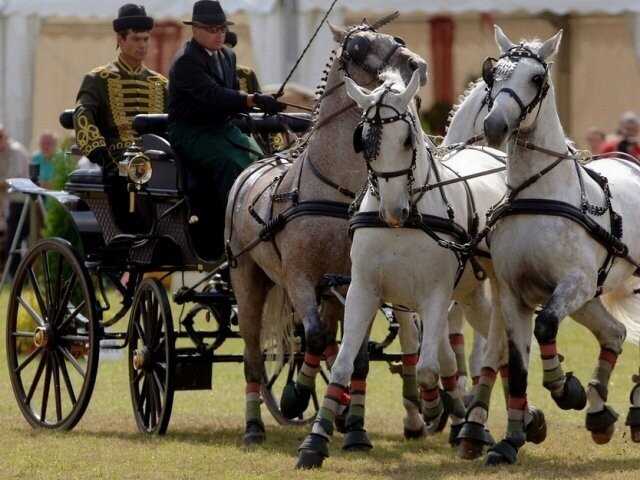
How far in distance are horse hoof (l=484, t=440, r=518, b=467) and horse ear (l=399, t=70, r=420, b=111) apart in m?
1.54

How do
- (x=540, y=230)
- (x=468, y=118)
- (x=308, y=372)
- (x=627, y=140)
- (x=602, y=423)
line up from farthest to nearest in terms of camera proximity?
(x=627, y=140) < (x=468, y=118) < (x=308, y=372) < (x=602, y=423) < (x=540, y=230)

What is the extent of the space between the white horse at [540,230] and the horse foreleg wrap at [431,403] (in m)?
0.35

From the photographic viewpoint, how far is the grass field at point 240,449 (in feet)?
23.1

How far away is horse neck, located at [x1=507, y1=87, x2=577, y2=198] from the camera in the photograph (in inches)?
275

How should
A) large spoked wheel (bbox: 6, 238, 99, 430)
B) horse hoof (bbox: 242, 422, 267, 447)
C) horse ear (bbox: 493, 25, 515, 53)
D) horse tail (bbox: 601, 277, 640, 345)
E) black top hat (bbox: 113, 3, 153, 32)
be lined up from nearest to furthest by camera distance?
horse ear (bbox: 493, 25, 515, 53)
horse hoof (bbox: 242, 422, 267, 447)
horse tail (bbox: 601, 277, 640, 345)
large spoked wheel (bbox: 6, 238, 99, 430)
black top hat (bbox: 113, 3, 153, 32)

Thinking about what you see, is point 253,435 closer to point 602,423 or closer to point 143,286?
point 143,286

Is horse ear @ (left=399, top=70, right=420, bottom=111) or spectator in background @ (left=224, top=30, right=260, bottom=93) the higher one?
spectator in background @ (left=224, top=30, right=260, bottom=93)

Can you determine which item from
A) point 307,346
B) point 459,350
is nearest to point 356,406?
point 307,346

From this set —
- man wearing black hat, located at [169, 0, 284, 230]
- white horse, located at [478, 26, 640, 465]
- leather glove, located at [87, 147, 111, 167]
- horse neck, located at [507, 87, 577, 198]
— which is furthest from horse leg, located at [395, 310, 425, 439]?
leather glove, located at [87, 147, 111, 167]

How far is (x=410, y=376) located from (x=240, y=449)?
91 cm

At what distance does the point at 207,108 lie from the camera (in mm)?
8453

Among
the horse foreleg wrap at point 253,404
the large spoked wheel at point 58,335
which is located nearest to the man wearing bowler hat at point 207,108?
the large spoked wheel at point 58,335

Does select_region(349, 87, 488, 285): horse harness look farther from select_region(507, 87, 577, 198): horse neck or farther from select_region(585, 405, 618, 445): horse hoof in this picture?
select_region(585, 405, 618, 445): horse hoof

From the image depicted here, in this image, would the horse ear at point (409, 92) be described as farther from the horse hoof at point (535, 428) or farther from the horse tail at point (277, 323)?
the horse tail at point (277, 323)
